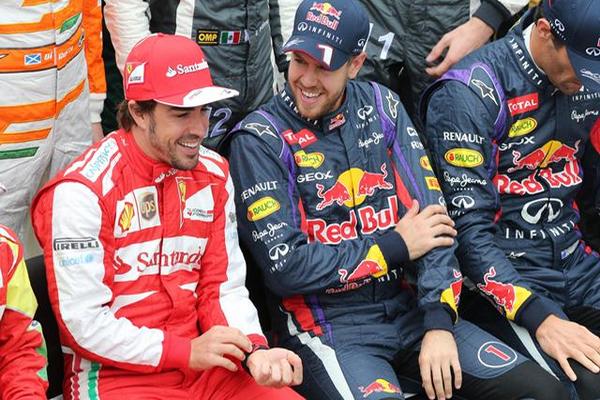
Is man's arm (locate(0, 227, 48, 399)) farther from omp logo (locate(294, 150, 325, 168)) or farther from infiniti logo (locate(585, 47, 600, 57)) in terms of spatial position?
infiniti logo (locate(585, 47, 600, 57))

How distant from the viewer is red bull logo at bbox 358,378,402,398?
125 inches

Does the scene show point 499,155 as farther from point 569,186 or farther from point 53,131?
point 53,131

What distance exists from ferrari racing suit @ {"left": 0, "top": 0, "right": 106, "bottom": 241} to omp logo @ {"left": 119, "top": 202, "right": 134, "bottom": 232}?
0.58 meters

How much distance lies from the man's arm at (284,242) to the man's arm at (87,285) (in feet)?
1.62

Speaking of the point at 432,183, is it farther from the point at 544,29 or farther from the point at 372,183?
the point at 544,29

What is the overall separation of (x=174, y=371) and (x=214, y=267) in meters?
0.35

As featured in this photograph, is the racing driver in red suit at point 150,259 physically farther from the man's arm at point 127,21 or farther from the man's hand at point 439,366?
the man's arm at point 127,21

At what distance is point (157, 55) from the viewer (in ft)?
9.84

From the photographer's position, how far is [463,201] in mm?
3641

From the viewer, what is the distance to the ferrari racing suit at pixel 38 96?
127 inches

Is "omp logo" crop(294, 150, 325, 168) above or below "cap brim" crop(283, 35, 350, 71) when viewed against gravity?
below

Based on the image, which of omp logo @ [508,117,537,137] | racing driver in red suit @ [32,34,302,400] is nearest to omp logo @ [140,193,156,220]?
racing driver in red suit @ [32,34,302,400]

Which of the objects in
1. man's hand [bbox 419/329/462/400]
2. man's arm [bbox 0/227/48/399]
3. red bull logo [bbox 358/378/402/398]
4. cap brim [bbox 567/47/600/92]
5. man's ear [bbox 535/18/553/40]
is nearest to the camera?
man's arm [bbox 0/227/48/399]

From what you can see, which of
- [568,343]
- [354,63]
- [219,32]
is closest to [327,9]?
[354,63]
